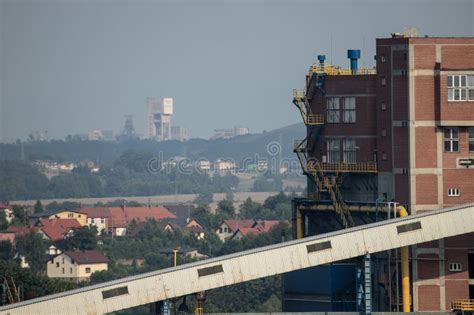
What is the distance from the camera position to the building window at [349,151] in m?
123

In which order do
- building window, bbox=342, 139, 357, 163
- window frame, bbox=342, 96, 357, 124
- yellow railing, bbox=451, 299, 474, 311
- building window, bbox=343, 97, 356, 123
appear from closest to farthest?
yellow railing, bbox=451, 299, 474, 311 → building window, bbox=342, 139, 357, 163 → window frame, bbox=342, 96, 357, 124 → building window, bbox=343, 97, 356, 123

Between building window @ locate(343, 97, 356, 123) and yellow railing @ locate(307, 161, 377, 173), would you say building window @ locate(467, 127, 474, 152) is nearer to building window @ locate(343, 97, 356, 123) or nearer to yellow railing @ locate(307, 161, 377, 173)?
yellow railing @ locate(307, 161, 377, 173)

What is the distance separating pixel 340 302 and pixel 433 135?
1436cm

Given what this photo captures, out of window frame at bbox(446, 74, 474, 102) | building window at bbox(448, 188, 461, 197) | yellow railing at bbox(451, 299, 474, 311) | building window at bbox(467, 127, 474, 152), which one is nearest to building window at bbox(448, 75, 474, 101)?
window frame at bbox(446, 74, 474, 102)

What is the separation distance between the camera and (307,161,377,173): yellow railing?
119819mm

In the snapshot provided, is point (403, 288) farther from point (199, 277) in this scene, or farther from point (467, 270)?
point (199, 277)

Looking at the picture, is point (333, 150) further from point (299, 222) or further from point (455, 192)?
point (455, 192)

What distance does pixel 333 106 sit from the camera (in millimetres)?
124812

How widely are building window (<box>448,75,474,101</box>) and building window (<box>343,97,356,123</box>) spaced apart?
10643mm

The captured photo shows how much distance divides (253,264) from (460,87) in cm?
2021

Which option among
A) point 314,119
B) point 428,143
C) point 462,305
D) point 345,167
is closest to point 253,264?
point 462,305

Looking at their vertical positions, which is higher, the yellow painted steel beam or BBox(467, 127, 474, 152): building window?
BBox(467, 127, 474, 152): building window

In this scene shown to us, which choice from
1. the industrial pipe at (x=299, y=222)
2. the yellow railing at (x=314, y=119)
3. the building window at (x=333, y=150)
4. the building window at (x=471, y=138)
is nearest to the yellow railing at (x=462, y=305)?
the building window at (x=471, y=138)

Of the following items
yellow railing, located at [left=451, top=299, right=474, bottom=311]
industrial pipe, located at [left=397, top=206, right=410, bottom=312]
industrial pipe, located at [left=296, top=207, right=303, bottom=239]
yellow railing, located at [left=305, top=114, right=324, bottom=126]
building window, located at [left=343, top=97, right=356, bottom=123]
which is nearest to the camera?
yellow railing, located at [left=451, top=299, right=474, bottom=311]
